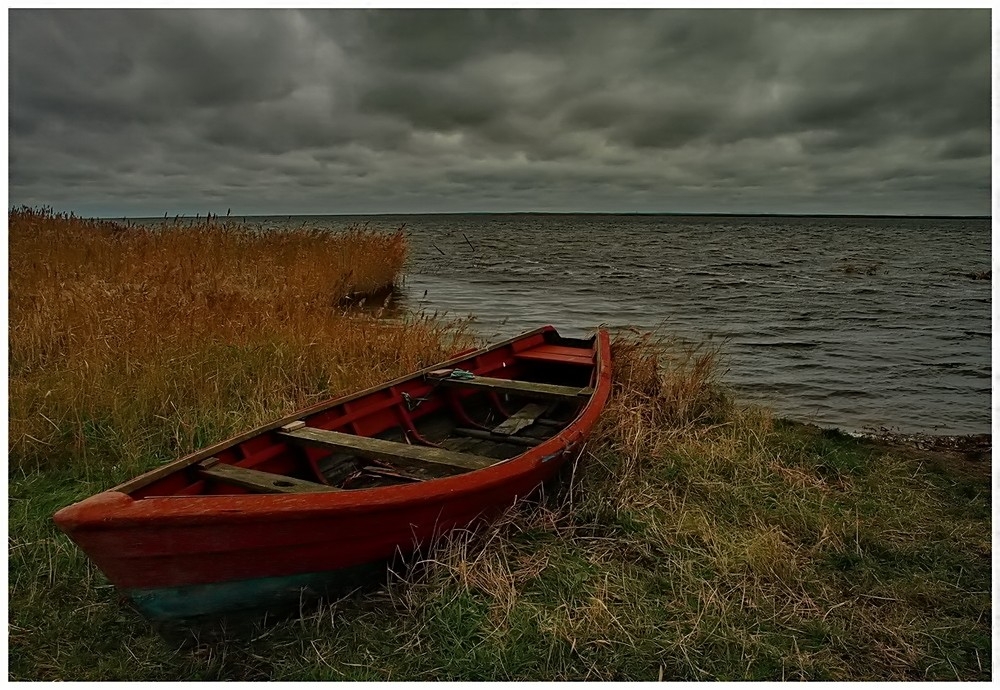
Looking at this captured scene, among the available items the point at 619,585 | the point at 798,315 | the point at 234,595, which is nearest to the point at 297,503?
the point at 234,595

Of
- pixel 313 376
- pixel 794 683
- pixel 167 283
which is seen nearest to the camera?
pixel 794 683

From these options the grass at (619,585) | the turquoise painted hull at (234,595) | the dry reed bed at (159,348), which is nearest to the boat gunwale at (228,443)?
the turquoise painted hull at (234,595)

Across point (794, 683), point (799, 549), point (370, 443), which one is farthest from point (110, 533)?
point (799, 549)

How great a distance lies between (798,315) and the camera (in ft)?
47.4

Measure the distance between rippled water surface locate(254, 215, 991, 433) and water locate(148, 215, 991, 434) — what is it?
31 mm

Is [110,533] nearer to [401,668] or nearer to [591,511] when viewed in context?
[401,668]

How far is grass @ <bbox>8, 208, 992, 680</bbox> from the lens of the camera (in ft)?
10.1

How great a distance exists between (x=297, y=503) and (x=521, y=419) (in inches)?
114

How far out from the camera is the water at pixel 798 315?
26.8 ft

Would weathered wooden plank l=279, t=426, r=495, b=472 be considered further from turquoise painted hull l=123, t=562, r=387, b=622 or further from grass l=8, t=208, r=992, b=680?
turquoise painted hull l=123, t=562, r=387, b=622

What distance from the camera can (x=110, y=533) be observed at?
8.55 feet

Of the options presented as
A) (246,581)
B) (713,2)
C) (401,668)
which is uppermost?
(713,2)

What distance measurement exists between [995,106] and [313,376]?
5102 millimetres

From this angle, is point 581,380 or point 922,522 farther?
point 581,380
